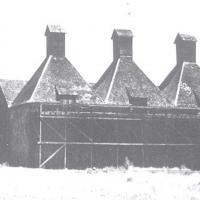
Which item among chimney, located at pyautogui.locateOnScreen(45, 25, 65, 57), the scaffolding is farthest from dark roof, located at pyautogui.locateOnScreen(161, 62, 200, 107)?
chimney, located at pyautogui.locateOnScreen(45, 25, 65, 57)

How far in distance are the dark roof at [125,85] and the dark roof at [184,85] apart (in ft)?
4.49

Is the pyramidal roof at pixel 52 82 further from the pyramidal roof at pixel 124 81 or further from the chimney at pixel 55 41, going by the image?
the pyramidal roof at pixel 124 81

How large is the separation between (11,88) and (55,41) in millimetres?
5624

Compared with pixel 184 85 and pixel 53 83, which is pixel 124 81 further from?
pixel 53 83

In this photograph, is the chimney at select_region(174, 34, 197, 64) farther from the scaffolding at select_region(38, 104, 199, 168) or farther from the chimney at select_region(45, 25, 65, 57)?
the chimney at select_region(45, 25, 65, 57)

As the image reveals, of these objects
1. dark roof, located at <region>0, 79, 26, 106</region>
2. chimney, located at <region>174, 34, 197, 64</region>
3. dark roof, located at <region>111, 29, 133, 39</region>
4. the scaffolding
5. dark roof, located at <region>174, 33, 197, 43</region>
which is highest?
dark roof, located at <region>111, 29, 133, 39</region>

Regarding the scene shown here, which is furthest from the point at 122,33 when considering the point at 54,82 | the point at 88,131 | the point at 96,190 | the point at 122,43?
the point at 96,190

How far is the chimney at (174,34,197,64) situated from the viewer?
39.4 meters

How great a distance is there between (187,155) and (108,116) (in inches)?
235

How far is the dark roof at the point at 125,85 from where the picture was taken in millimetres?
33750

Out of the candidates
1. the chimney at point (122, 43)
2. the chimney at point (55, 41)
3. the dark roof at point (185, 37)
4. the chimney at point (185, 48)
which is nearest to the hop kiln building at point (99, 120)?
the chimney at point (55, 41)

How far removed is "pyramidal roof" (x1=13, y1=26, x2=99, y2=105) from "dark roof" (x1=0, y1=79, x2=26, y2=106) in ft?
5.08

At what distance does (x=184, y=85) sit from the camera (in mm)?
36812

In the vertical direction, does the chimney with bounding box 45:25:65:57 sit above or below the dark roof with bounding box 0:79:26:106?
above
